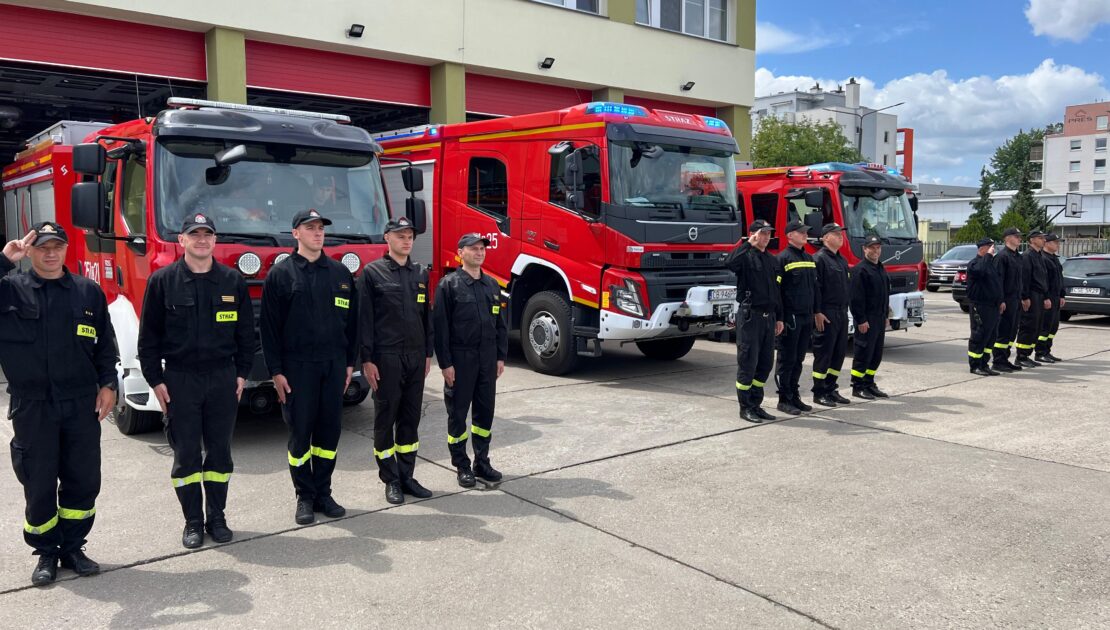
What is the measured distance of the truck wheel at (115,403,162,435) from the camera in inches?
283

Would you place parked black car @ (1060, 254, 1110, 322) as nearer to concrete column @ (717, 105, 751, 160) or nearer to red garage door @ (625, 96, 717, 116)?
concrete column @ (717, 105, 751, 160)

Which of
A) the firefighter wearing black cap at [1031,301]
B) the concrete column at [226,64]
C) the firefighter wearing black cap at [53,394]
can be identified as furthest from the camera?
the concrete column at [226,64]

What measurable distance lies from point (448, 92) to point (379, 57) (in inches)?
56.3

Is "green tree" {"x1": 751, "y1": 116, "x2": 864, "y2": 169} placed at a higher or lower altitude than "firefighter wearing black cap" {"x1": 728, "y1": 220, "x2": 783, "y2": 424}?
higher

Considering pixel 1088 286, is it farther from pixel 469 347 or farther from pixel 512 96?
pixel 469 347

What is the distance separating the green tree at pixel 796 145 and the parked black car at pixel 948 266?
328 inches

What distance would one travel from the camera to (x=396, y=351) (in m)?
5.47

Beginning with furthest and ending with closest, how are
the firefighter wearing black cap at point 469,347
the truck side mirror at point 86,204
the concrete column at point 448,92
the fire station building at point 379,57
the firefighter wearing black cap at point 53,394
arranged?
the concrete column at point 448,92
the fire station building at point 379,57
the truck side mirror at point 86,204
the firefighter wearing black cap at point 469,347
the firefighter wearing black cap at point 53,394

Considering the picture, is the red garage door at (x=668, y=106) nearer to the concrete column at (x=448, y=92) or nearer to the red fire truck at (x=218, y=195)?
the concrete column at (x=448, y=92)

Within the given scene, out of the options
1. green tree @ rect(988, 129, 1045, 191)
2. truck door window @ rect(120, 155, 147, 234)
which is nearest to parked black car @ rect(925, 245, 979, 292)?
truck door window @ rect(120, 155, 147, 234)

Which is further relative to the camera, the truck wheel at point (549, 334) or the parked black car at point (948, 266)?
the parked black car at point (948, 266)

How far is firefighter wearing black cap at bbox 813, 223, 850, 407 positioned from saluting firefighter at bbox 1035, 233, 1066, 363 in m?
4.60

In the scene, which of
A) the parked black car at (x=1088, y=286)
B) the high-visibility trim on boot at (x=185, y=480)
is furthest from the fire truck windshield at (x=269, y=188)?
the parked black car at (x=1088, y=286)

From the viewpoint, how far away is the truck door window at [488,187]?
10.7m
